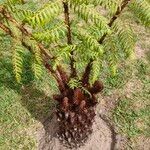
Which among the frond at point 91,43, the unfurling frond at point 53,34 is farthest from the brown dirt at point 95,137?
the unfurling frond at point 53,34

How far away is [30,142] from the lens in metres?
5.31

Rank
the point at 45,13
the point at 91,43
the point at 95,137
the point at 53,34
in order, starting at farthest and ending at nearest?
the point at 95,137
the point at 91,43
the point at 53,34
the point at 45,13

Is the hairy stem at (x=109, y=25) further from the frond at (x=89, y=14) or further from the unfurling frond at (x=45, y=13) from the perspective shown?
the unfurling frond at (x=45, y=13)

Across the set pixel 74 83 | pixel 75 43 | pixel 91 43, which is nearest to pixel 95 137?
pixel 74 83

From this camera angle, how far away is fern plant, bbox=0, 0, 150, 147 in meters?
3.54

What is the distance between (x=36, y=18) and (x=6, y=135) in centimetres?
247

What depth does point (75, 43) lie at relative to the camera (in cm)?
420

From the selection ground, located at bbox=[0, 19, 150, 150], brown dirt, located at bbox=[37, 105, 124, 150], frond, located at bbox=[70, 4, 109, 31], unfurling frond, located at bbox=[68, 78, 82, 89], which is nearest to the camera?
frond, located at bbox=[70, 4, 109, 31]

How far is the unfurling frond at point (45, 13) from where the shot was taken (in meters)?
3.41

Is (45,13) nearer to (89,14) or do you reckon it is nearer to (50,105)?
(89,14)

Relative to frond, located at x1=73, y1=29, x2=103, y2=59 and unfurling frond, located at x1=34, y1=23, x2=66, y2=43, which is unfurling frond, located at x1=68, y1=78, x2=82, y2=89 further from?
unfurling frond, located at x1=34, y1=23, x2=66, y2=43

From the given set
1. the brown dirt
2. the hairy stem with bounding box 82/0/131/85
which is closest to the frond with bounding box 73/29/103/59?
the hairy stem with bounding box 82/0/131/85

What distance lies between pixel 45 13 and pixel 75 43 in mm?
836

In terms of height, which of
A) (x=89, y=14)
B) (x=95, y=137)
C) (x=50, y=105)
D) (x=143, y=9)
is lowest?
(x=50, y=105)
